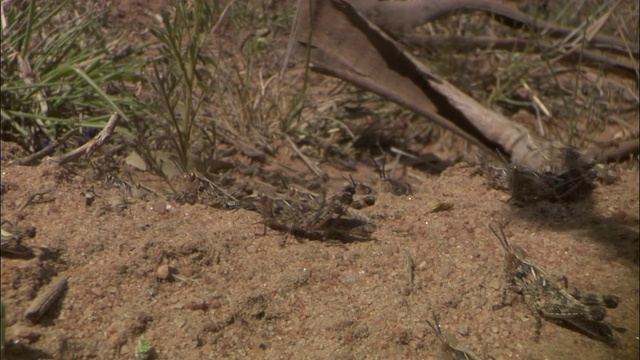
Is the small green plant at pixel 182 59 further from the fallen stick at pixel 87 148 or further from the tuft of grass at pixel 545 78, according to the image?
the tuft of grass at pixel 545 78

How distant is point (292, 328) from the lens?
1802 millimetres

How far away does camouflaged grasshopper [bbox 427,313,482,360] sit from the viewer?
177cm

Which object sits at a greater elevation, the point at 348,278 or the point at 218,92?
the point at 348,278

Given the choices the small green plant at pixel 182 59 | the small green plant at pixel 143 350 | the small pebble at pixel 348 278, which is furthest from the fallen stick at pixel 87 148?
the small pebble at pixel 348 278

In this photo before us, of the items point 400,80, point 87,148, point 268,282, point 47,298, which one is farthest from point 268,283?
point 400,80

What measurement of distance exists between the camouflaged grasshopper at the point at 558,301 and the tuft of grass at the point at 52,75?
1349mm

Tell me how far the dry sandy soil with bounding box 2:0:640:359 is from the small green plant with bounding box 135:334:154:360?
0.02 m

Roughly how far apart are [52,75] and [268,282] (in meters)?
1.26

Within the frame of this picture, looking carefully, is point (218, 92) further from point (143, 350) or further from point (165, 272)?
point (143, 350)

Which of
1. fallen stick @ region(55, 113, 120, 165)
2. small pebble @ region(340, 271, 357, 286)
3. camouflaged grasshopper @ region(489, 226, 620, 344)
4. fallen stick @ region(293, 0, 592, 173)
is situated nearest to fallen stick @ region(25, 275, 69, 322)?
fallen stick @ region(55, 113, 120, 165)

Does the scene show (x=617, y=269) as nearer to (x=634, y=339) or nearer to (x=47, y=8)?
(x=634, y=339)

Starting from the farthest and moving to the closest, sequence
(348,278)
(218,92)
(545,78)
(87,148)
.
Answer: (545,78), (218,92), (87,148), (348,278)

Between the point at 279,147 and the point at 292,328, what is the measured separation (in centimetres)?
169

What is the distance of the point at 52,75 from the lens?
2.59 m
